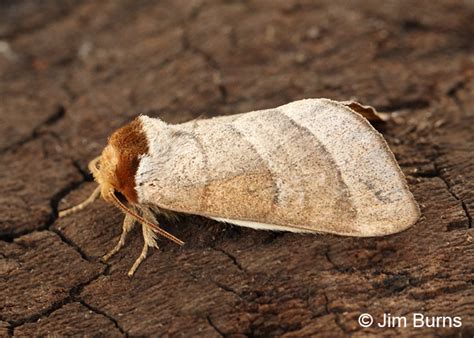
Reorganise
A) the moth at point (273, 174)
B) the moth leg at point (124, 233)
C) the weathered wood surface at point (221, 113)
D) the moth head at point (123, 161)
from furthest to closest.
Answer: the moth leg at point (124, 233) → the moth head at point (123, 161) → the moth at point (273, 174) → the weathered wood surface at point (221, 113)

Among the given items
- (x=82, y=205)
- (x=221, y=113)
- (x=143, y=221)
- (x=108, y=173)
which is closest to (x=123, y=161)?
(x=108, y=173)

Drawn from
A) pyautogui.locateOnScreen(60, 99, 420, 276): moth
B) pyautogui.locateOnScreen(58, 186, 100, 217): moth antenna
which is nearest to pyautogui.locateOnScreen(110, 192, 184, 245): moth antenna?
pyautogui.locateOnScreen(60, 99, 420, 276): moth

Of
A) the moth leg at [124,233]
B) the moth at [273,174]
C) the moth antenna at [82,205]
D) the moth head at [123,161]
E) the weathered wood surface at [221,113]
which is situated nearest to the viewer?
the weathered wood surface at [221,113]

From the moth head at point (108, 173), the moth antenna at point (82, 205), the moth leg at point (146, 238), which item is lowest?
the moth leg at point (146, 238)

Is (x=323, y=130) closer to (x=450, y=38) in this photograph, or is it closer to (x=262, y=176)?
(x=262, y=176)

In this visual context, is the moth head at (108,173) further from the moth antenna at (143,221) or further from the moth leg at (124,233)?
the moth leg at (124,233)

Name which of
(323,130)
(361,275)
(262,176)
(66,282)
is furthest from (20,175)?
(361,275)

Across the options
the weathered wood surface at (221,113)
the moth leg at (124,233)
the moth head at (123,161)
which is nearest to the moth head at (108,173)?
the moth head at (123,161)
